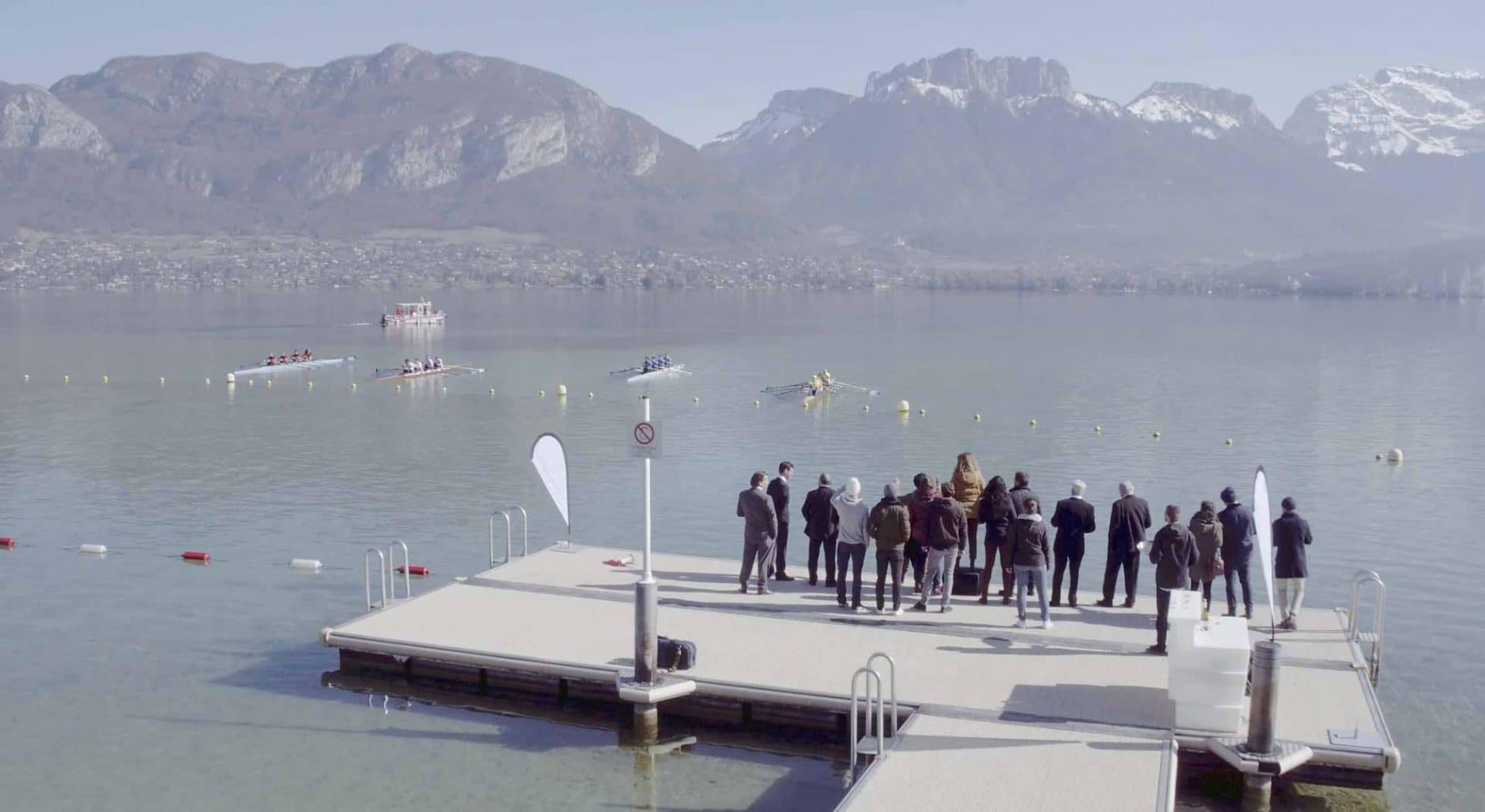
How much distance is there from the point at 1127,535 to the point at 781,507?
5.15 meters

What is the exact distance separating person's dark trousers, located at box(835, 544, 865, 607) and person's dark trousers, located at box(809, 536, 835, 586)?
74 centimetres

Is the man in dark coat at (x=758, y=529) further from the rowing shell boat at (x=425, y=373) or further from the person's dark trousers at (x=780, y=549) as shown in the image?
the rowing shell boat at (x=425, y=373)

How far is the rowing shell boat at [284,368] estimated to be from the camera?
77062mm

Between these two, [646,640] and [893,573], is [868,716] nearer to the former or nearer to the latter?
[646,640]

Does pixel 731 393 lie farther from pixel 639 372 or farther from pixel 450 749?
pixel 450 749

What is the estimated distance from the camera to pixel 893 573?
1998 centimetres

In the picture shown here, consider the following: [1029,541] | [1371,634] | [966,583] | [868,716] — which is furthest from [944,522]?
[1371,634]

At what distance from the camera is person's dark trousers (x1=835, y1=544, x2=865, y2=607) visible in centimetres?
2041

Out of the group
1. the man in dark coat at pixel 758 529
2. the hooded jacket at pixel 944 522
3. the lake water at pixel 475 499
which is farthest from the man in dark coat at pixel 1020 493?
the lake water at pixel 475 499

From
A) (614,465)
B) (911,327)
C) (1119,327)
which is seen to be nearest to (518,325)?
(911,327)

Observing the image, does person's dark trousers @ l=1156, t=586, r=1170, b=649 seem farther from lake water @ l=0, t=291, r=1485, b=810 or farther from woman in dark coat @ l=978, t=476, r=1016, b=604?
lake water @ l=0, t=291, r=1485, b=810

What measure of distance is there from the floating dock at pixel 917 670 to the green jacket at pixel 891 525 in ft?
3.99

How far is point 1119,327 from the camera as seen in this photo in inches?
6230

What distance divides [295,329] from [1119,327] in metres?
87.4
